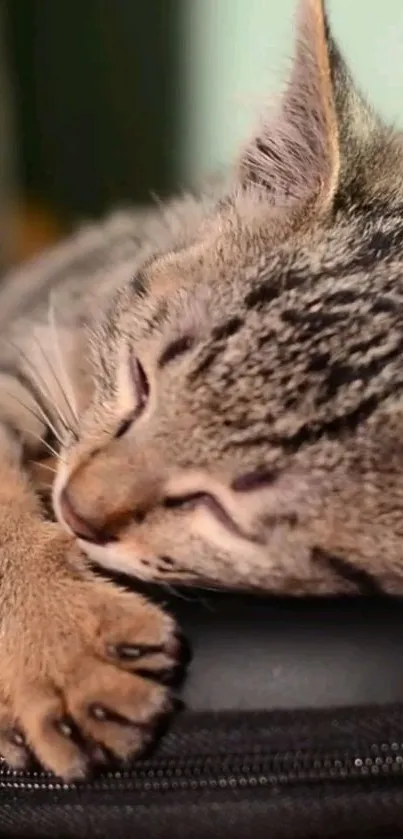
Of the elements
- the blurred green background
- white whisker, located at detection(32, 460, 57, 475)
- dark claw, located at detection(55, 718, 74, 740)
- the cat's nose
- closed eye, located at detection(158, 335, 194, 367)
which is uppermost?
the blurred green background

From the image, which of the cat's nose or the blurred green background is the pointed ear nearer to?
the cat's nose

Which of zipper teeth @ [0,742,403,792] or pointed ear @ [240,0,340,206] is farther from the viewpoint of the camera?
pointed ear @ [240,0,340,206]

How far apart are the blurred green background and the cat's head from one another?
0.74 m

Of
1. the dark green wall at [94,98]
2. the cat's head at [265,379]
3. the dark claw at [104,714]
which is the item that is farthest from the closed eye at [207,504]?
the dark green wall at [94,98]

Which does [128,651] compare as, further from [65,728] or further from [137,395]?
[137,395]

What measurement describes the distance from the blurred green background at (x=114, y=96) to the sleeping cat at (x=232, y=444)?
0.75m

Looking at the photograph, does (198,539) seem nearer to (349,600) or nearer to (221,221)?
(349,600)

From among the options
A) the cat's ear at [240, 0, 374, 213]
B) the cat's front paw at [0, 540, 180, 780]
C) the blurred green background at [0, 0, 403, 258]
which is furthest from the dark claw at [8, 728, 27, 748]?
the blurred green background at [0, 0, 403, 258]

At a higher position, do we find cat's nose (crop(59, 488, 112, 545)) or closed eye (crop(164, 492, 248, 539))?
cat's nose (crop(59, 488, 112, 545))

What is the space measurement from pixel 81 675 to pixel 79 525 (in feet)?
0.35

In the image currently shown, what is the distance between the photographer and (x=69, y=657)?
71 cm

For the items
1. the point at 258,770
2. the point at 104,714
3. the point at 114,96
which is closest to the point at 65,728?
the point at 104,714

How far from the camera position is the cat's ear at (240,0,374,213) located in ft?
2.44

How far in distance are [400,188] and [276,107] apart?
0.12 meters
